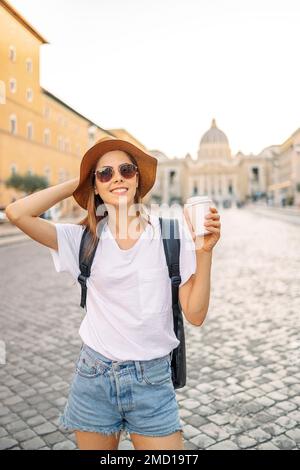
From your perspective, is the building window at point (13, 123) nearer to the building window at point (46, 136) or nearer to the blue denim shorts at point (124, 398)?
the building window at point (46, 136)

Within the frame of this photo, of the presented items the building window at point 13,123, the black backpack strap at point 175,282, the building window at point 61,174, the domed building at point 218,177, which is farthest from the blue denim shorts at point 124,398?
the domed building at point 218,177

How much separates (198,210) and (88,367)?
0.71 meters

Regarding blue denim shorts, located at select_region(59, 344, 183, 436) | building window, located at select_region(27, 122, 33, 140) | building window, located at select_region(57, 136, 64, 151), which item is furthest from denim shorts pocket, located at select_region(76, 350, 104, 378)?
building window, located at select_region(57, 136, 64, 151)

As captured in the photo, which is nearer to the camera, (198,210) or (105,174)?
(198,210)

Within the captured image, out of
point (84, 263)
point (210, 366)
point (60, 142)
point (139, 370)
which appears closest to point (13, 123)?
point (60, 142)

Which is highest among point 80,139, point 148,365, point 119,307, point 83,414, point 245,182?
point 245,182

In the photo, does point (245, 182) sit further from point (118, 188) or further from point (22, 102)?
point (118, 188)

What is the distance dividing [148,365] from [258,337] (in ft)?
12.3

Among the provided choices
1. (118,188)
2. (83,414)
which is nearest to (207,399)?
(83,414)

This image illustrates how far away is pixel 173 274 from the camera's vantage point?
1600 millimetres

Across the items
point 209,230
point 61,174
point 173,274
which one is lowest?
point 173,274

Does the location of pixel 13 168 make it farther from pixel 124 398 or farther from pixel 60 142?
pixel 124 398

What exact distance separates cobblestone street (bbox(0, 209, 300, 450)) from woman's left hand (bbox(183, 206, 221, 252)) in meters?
1.79

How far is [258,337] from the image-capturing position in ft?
16.7
